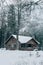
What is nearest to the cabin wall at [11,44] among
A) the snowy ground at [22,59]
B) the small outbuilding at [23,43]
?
the small outbuilding at [23,43]

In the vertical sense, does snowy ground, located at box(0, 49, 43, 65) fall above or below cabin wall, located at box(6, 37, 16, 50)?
above

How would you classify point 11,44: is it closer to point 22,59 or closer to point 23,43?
point 23,43

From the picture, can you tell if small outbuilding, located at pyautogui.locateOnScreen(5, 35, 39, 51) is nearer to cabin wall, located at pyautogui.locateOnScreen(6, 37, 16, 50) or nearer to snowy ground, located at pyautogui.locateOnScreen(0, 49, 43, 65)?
cabin wall, located at pyautogui.locateOnScreen(6, 37, 16, 50)

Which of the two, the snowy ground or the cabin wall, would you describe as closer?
the snowy ground

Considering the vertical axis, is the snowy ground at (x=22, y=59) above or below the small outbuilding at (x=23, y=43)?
above

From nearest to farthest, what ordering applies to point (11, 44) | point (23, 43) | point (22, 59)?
1. point (22, 59)
2. point (23, 43)
3. point (11, 44)

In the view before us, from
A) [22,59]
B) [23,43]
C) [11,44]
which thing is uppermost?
[22,59]

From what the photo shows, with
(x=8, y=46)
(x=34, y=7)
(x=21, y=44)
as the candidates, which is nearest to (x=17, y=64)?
(x=34, y=7)

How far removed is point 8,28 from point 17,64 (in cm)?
5341

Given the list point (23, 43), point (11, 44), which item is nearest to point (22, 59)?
point (23, 43)

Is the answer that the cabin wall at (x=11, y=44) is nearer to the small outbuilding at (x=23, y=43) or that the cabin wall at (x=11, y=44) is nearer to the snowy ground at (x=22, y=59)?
the small outbuilding at (x=23, y=43)

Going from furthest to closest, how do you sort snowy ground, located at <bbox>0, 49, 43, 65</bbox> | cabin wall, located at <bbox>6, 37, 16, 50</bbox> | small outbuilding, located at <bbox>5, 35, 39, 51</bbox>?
cabin wall, located at <bbox>6, 37, 16, 50</bbox> → small outbuilding, located at <bbox>5, 35, 39, 51</bbox> → snowy ground, located at <bbox>0, 49, 43, 65</bbox>

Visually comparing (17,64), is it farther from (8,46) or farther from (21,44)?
(8,46)

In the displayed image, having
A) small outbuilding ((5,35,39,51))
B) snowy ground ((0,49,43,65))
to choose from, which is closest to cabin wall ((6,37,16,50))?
small outbuilding ((5,35,39,51))
